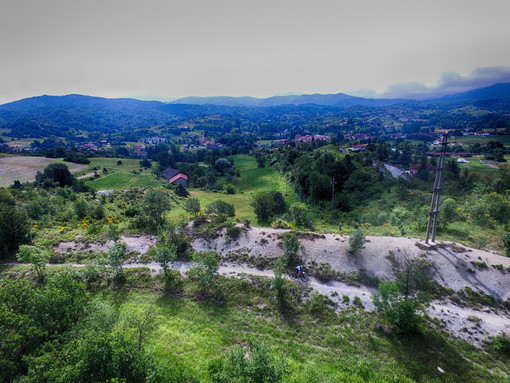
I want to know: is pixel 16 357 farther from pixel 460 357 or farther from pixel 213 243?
pixel 460 357

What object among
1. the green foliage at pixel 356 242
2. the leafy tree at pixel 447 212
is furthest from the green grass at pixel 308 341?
the leafy tree at pixel 447 212

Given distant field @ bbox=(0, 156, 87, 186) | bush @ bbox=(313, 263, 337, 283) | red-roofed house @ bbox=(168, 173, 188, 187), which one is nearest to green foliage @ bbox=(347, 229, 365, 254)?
bush @ bbox=(313, 263, 337, 283)

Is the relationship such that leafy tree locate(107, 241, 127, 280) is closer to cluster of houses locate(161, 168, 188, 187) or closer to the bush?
the bush

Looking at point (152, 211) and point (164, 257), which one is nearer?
point (164, 257)

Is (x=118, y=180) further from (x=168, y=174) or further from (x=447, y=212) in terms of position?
(x=447, y=212)

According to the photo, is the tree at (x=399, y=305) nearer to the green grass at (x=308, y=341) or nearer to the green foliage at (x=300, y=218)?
the green grass at (x=308, y=341)

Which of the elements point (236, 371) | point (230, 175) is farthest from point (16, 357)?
point (230, 175)

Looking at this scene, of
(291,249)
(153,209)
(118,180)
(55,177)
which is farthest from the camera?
(118,180)

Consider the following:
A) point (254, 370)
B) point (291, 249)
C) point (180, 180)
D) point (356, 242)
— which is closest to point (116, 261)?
point (291, 249)
